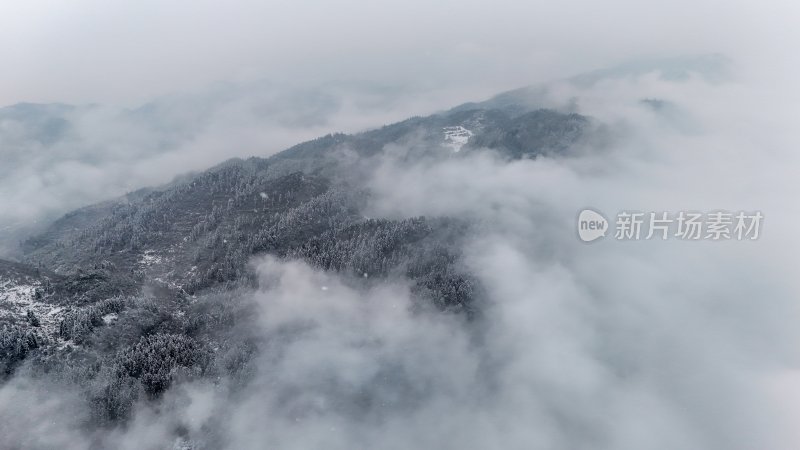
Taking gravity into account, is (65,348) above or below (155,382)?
above

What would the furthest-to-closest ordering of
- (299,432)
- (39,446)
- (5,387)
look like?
(299,432)
(5,387)
(39,446)

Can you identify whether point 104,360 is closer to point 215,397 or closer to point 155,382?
point 155,382

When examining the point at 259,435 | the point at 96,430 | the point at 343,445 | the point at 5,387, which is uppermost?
the point at 5,387

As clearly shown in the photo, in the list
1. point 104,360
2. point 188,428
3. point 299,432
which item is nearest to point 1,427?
point 104,360

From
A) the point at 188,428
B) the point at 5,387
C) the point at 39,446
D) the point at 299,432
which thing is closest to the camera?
the point at 39,446

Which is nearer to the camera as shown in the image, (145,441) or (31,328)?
(145,441)

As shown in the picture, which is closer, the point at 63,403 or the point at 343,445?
the point at 63,403

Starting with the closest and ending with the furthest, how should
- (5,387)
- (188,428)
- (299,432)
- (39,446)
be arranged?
(39,446), (5,387), (188,428), (299,432)

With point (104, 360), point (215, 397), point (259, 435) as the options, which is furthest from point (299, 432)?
point (104, 360)

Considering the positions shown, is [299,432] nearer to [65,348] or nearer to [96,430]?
[96,430]
